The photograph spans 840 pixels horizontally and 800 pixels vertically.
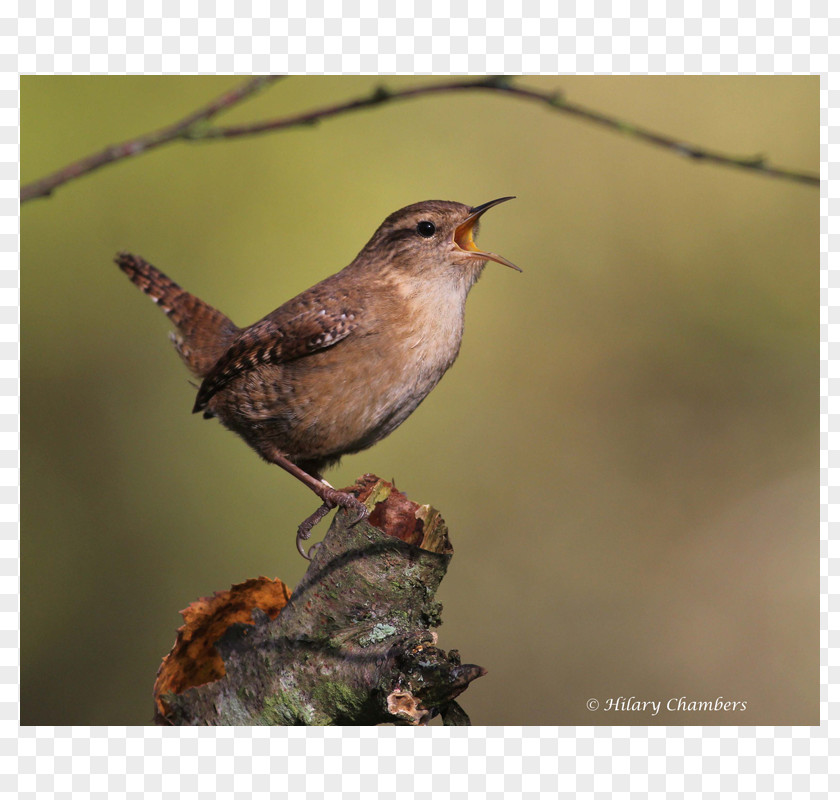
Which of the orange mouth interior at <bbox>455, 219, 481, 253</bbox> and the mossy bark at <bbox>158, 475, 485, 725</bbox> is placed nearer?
the mossy bark at <bbox>158, 475, 485, 725</bbox>

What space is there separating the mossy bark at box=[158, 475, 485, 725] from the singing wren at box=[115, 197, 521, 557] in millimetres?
303

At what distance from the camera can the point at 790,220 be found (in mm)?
4023

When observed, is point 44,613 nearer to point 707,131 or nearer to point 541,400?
point 541,400

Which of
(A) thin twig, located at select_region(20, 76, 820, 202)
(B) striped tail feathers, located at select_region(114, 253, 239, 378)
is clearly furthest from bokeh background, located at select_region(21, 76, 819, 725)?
(A) thin twig, located at select_region(20, 76, 820, 202)

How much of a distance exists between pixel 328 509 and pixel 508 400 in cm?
174

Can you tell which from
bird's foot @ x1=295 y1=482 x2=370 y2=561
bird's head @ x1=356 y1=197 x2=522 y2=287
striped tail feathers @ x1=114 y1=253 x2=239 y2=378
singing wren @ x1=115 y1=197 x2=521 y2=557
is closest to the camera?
bird's foot @ x1=295 y1=482 x2=370 y2=561

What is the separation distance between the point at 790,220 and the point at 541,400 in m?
1.55

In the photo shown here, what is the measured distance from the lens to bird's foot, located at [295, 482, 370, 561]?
285 cm

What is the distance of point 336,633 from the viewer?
2.65 meters

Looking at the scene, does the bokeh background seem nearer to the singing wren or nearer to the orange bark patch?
the singing wren

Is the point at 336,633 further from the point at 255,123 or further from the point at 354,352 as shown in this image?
the point at 255,123

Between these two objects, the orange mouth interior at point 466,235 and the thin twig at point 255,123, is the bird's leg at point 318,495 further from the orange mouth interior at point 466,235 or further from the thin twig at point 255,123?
the thin twig at point 255,123

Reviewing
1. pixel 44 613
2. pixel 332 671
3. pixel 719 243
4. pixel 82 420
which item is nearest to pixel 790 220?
pixel 719 243

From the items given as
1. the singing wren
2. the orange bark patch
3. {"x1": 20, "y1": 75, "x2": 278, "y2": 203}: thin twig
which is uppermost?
the singing wren
